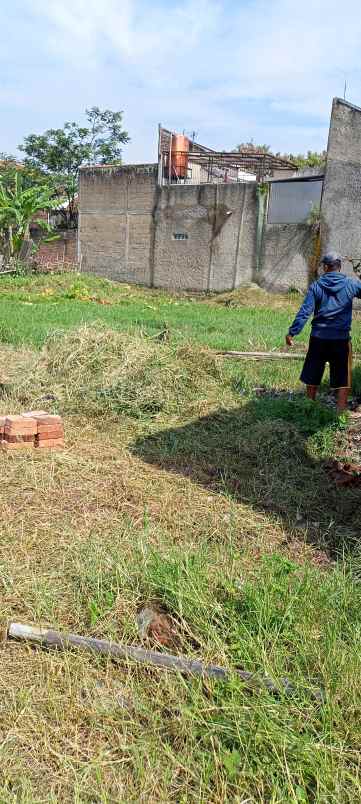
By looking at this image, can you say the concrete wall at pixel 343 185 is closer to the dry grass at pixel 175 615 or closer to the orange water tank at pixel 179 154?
the orange water tank at pixel 179 154

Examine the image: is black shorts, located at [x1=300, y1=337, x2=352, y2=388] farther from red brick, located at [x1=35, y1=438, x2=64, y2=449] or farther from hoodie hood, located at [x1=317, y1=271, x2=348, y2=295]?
red brick, located at [x1=35, y1=438, x2=64, y2=449]

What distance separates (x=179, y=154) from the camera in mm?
20859

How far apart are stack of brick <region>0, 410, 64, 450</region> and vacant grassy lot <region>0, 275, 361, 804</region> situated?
0.56 feet

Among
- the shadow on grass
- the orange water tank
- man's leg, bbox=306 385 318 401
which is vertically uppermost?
the orange water tank

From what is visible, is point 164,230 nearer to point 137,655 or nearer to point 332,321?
point 332,321

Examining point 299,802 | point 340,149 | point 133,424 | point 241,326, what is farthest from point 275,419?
point 340,149

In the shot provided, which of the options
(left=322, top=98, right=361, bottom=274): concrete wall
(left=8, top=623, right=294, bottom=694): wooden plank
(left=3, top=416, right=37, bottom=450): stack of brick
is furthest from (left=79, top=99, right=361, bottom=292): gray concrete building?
(left=8, top=623, right=294, bottom=694): wooden plank

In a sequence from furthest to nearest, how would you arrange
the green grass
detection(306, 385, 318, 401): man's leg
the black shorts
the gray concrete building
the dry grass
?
the gray concrete building, the green grass, detection(306, 385, 318, 401): man's leg, the black shorts, the dry grass

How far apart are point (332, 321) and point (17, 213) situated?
1633 cm

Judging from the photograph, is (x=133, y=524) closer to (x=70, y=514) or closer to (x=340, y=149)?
(x=70, y=514)

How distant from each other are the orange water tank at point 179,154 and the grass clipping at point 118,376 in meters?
16.0

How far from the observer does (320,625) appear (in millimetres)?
2408

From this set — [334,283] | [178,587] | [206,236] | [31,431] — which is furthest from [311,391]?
[206,236]

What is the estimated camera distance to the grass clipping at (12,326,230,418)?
5.69 m
